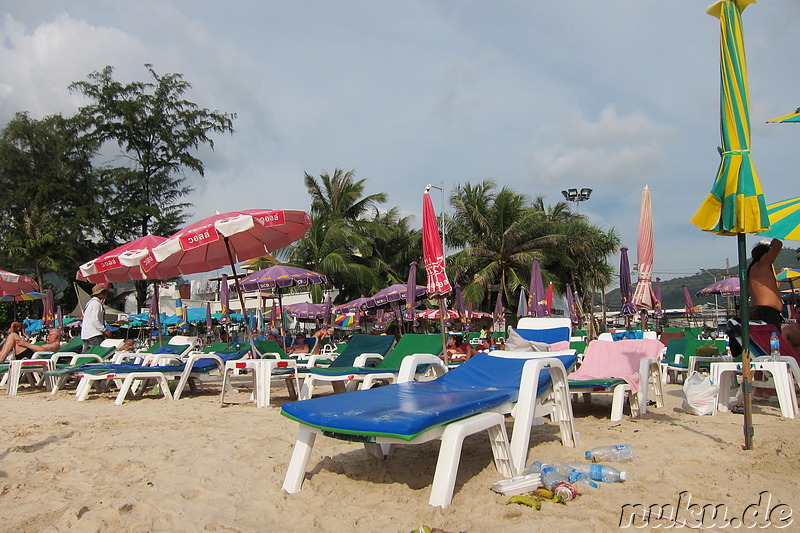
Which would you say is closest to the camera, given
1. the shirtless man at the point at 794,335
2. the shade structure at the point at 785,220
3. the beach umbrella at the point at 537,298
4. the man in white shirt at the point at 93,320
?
the shade structure at the point at 785,220

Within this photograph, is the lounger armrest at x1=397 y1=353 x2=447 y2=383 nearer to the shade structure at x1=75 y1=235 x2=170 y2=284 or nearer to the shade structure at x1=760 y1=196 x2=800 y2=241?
the shade structure at x1=760 y1=196 x2=800 y2=241

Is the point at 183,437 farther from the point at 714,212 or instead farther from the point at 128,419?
the point at 714,212

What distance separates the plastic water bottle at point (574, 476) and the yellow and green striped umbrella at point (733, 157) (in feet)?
6.55

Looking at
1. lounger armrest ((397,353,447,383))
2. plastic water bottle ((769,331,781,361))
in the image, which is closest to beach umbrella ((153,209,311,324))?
lounger armrest ((397,353,447,383))

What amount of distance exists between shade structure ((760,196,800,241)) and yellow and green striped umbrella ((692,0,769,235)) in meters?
0.86

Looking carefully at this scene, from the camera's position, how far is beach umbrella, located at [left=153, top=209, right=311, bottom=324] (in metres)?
7.12

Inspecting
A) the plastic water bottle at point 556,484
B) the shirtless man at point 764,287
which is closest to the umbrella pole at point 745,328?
the plastic water bottle at point 556,484

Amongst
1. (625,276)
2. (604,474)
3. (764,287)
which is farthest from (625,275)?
(604,474)

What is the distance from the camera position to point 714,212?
3.98 m

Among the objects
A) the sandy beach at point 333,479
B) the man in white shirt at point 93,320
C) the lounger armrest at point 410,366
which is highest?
the man in white shirt at point 93,320

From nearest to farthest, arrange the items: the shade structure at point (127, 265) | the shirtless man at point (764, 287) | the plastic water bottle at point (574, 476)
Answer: the plastic water bottle at point (574, 476) < the shirtless man at point (764, 287) < the shade structure at point (127, 265)

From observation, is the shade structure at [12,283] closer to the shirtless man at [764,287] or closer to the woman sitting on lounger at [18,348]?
the woman sitting on lounger at [18,348]

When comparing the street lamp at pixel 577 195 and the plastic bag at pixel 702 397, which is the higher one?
the street lamp at pixel 577 195

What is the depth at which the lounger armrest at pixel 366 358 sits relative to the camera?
22.1ft
